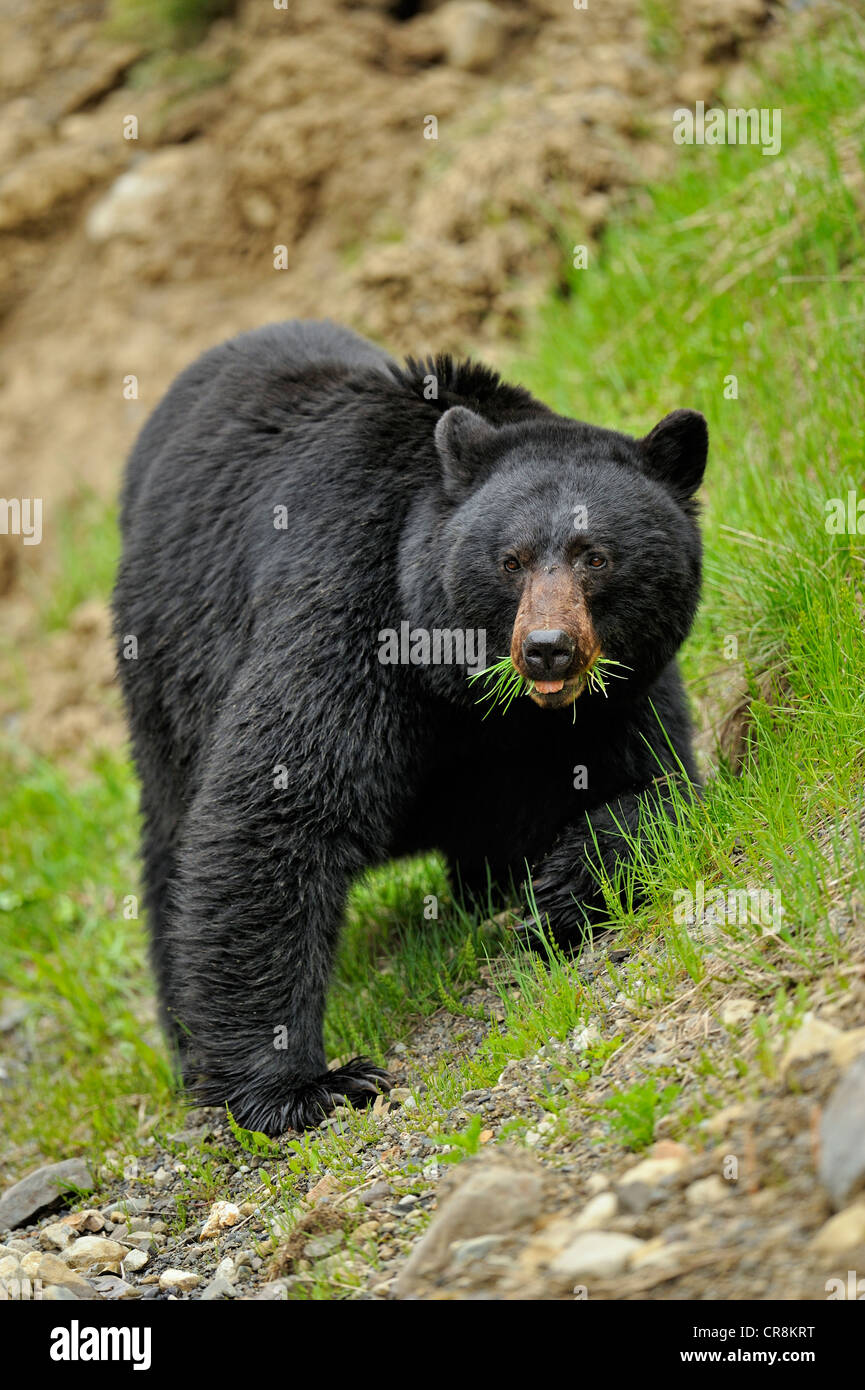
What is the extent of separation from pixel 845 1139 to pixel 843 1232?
0.16 metres

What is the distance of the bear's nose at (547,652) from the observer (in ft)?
12.3

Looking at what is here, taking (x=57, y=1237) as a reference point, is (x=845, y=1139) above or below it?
above

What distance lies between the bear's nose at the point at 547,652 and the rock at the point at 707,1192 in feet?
4.73

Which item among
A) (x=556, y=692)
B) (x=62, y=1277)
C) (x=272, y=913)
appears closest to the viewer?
(x=62, y=1277)

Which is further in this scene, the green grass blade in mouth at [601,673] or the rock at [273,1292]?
the green grass blade in mouth at [601,673]

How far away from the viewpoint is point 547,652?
149 inches

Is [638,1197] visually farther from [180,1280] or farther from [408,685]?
[408,685]

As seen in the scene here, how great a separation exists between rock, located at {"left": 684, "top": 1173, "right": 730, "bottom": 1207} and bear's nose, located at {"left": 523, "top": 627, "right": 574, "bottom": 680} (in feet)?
4.73

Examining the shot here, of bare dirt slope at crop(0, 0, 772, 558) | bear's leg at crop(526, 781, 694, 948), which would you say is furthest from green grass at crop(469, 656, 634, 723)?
bare dirt slope at crop(0, 0, 772, 558)

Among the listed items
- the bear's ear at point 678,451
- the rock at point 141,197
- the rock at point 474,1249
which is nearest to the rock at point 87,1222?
the rock at point 474,1249

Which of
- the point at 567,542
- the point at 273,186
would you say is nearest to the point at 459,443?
the point at 567,542

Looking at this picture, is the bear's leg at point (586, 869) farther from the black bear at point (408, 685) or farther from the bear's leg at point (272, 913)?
the bear's leg at point (272, 913)

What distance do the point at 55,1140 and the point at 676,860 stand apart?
2694mm
